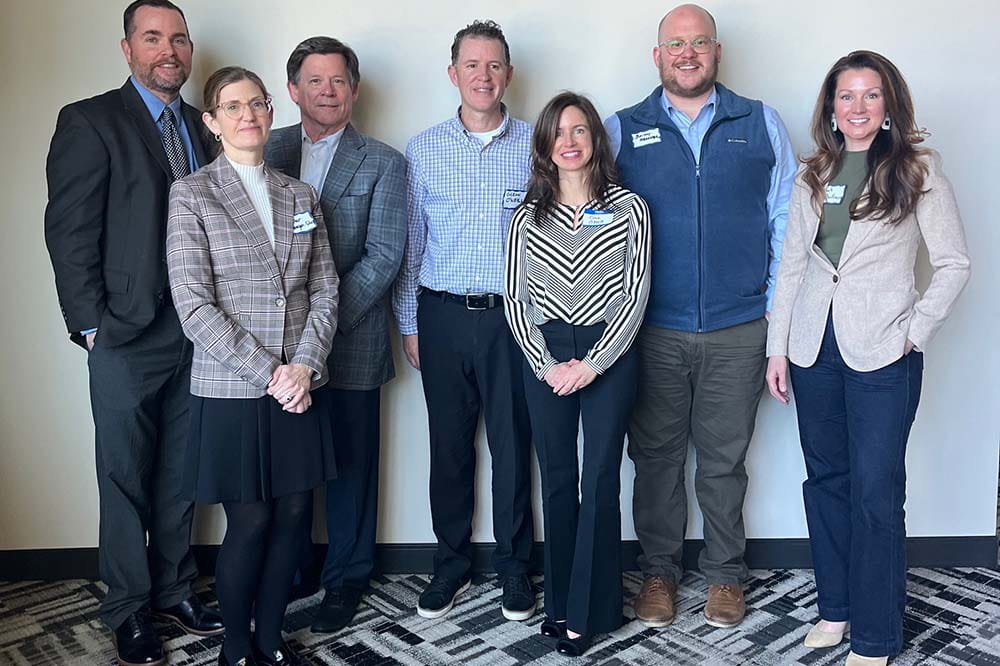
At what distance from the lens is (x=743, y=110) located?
3020mm

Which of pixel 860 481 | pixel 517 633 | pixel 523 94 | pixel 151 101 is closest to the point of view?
pixel 860 481

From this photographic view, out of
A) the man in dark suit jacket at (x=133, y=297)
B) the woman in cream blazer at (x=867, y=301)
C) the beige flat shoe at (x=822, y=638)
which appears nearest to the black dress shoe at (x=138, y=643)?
the man in dark suit jacket at (x=133, y=297)

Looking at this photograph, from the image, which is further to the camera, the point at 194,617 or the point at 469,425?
the point at 469,425

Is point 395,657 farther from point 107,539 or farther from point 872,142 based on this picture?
point 872,142

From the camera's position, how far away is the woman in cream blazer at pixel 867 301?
101 inches

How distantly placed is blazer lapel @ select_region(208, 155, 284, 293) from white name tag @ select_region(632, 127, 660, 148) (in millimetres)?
1293

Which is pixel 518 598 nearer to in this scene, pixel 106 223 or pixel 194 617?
pixel 194 617

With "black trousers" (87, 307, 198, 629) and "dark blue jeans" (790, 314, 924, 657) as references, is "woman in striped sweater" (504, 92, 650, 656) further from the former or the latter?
"black trousers" (87, 307, 198, 629)

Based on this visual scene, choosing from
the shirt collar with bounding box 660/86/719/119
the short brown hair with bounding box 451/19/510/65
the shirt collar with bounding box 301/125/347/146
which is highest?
the short brown hair with bounding box 451/19/510/65

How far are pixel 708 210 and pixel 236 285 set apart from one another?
5.05ft

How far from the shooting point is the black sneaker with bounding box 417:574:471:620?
3.14 metres

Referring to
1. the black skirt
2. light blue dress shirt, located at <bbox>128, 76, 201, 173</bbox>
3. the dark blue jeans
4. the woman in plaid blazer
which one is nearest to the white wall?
light blue dress shirt, located at <bbox>128, 76, 201, 173</bbox>

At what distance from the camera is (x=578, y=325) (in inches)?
108

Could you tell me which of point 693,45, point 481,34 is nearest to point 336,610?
point 481,34
